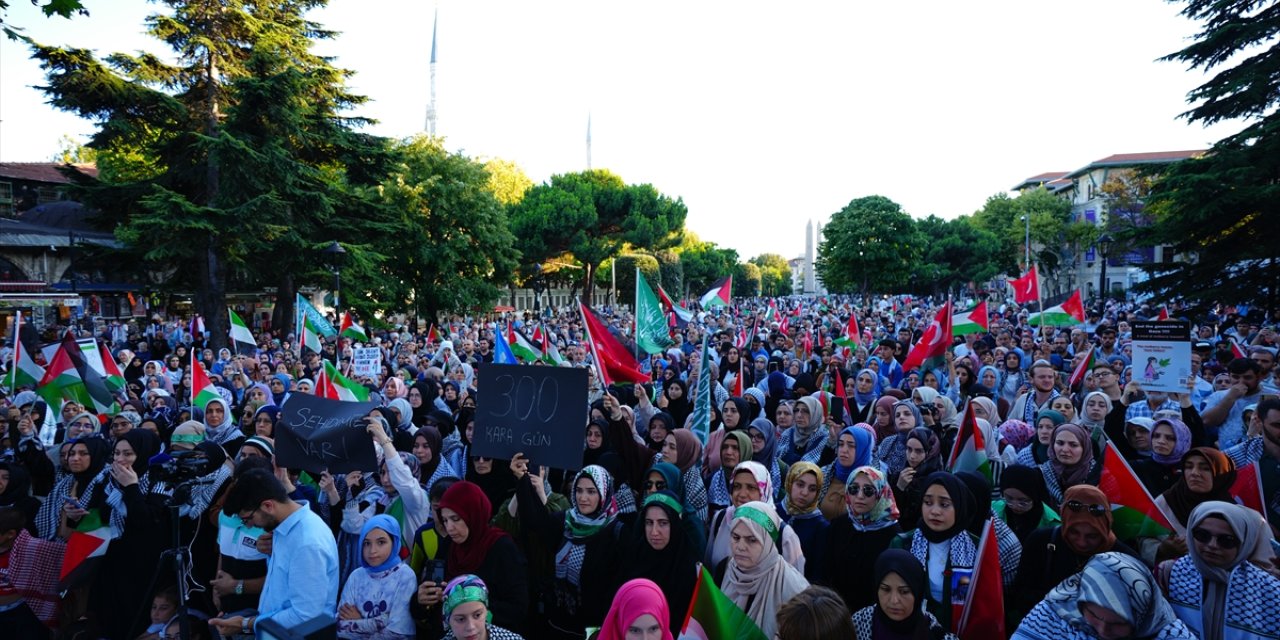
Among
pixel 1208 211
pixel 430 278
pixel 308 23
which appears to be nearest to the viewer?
pixel 1208 211

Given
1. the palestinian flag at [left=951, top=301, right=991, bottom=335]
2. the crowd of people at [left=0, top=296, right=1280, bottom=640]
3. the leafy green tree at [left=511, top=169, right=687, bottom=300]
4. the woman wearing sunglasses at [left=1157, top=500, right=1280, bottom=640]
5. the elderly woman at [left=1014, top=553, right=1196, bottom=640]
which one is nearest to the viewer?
the elderly woman at [left=1014, top=553, right=1196, bottom=640]

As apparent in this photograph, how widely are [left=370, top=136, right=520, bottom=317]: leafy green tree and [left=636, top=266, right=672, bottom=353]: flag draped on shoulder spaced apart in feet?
74.0

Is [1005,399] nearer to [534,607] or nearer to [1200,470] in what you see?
[1200,470]

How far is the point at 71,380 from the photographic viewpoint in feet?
28.0

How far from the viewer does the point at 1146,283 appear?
1789 cm

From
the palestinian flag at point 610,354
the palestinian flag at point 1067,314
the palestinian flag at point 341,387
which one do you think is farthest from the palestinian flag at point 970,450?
the palestinian flag at point 1067,314

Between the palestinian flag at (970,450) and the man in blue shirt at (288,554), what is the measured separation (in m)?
3.94

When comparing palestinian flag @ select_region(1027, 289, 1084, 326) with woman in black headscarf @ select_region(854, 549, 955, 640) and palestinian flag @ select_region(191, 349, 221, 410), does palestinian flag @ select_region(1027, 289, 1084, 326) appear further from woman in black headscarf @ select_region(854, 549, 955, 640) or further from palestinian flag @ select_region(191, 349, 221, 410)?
palestinian flag @ select_region(191, 349, 221, 410)

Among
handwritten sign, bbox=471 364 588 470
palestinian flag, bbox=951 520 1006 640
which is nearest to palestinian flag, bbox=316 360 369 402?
handwritten sign, bbox=471 364 588 470

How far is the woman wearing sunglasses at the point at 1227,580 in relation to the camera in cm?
294

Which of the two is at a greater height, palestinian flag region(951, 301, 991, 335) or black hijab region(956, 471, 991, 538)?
palestinian flag region(951, 301, 991, 335)

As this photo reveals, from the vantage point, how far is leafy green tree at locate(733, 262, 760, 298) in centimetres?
10277

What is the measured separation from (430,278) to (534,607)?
1140 inches

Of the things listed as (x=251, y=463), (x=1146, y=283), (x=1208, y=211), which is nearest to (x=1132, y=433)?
(x=251, y=463)
